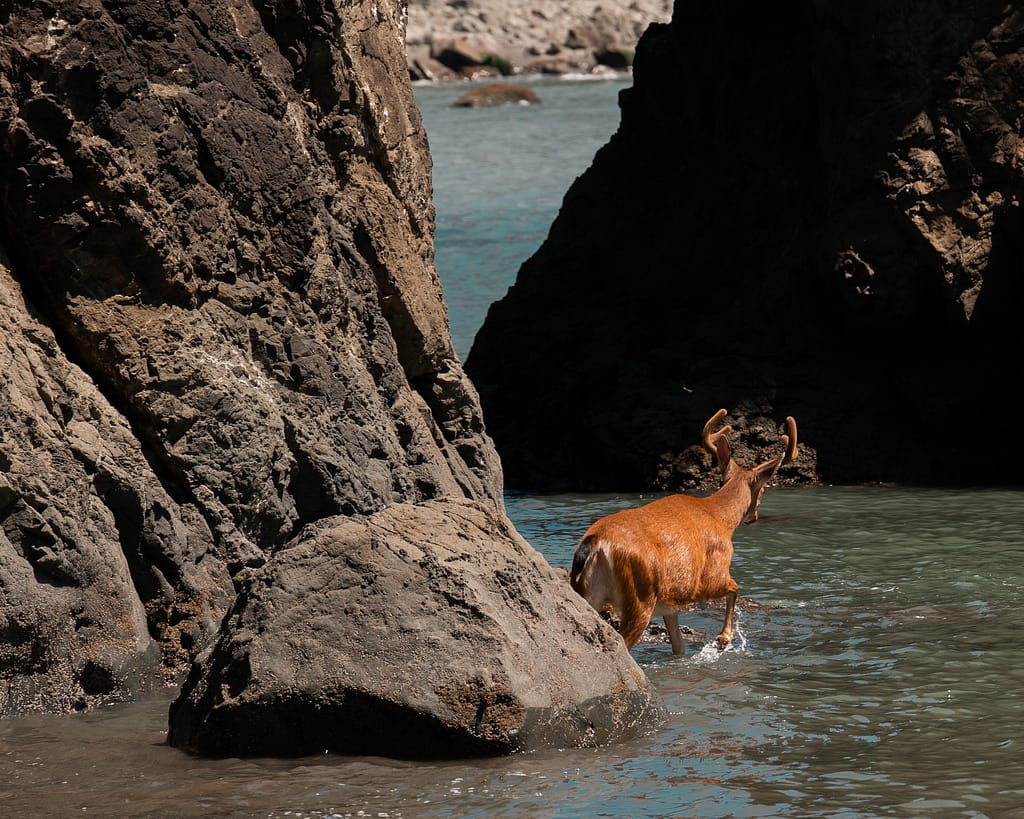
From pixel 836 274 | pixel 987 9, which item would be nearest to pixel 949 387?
pixel 836 274

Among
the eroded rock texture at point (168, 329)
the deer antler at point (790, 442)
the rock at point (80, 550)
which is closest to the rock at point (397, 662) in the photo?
the rock at point (80, 550)

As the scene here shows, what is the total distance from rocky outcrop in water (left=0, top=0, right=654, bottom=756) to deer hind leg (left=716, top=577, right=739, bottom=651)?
183 centimetres

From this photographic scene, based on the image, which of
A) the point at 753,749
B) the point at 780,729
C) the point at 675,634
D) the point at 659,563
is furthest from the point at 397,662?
the point at 675,634

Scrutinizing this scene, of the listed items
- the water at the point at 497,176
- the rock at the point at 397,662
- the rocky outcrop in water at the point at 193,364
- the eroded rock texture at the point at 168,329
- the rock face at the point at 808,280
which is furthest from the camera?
the water at the point at 497,176

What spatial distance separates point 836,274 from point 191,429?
317 inches

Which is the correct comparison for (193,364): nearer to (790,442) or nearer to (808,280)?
(790,442)

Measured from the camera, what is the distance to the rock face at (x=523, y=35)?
72.2 metres

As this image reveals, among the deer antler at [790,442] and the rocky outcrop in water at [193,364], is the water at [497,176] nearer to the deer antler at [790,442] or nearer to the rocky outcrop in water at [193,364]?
the deer antler at [790,442]

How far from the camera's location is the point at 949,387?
14.9 meters

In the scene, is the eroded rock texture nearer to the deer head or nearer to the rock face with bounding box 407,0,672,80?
the deer head

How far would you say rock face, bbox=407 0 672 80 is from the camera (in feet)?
237

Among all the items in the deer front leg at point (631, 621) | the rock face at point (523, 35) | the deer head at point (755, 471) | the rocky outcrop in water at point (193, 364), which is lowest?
the deer front leg at point (631, 621)

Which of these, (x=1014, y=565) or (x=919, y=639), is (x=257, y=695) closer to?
(x=919, y=639)

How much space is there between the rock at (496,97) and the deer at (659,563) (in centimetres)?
4701
